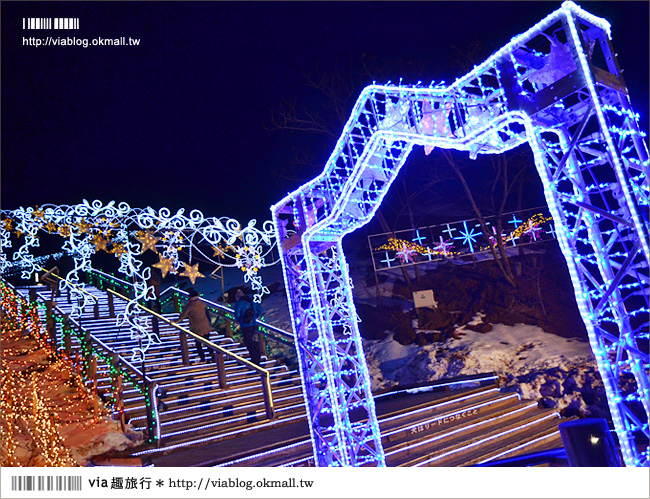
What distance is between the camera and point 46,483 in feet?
15.3

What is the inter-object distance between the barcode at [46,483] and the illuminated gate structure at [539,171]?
2448 millimetres

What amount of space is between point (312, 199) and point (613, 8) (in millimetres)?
6169

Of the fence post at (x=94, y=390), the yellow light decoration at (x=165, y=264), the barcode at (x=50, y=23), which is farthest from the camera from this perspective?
the yellow light decoration at (x=165, y=264)

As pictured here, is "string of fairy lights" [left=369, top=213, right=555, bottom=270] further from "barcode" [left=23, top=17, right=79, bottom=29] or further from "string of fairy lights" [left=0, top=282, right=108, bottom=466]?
"barcode" [left=23, top=17, right=79, bottom=29]

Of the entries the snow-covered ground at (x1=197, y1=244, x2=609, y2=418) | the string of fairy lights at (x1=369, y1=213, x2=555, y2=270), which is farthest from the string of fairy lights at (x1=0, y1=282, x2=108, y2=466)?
the string of fairy lights at (x1=369, y1=213, x2=555, y2=270)

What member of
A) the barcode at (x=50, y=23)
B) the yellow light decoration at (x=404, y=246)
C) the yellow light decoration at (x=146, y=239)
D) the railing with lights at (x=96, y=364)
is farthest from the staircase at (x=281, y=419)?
the yellow light decoration at (x=404, y=246)

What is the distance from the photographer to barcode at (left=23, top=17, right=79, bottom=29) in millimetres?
5703

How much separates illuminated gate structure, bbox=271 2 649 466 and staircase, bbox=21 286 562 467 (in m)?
0.55

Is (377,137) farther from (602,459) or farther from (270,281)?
A: (270,281)

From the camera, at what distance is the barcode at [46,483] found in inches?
183

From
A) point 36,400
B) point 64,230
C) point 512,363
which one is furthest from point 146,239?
point 512,363

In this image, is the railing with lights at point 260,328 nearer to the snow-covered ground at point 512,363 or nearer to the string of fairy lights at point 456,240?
the snow-covered ground at point 512,363

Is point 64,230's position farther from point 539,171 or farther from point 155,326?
point 539,171

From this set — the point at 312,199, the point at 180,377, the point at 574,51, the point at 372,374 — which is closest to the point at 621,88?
the point at 574,51
